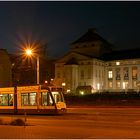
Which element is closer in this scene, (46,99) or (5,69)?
(46,99)

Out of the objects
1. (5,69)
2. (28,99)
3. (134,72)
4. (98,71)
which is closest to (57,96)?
(28,99)

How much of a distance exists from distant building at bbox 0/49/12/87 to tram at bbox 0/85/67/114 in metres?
64.3

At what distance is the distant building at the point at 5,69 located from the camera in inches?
4085

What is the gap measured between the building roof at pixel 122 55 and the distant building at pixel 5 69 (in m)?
27.8

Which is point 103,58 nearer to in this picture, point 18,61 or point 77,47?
point 77,47

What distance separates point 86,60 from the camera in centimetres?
10662

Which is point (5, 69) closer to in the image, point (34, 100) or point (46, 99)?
point (34, 100)

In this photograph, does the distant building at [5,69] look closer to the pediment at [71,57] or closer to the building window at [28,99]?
the pediment at [71,57]

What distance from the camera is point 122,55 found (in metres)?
112

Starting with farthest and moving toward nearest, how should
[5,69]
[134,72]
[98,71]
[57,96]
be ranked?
1. [98,71]
2. [134,72]
3. [5,69]
4. [57,96]

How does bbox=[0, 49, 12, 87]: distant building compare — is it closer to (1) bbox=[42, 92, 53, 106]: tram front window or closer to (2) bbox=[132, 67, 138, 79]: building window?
(2) bbox=[132, 67, 138, 79]: building window

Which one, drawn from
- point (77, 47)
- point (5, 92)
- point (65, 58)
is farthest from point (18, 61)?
point (5, 92)

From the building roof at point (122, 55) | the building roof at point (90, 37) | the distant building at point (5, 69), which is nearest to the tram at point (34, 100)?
the distant building at point (5, 69)

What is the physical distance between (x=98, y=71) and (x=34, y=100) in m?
71.7
